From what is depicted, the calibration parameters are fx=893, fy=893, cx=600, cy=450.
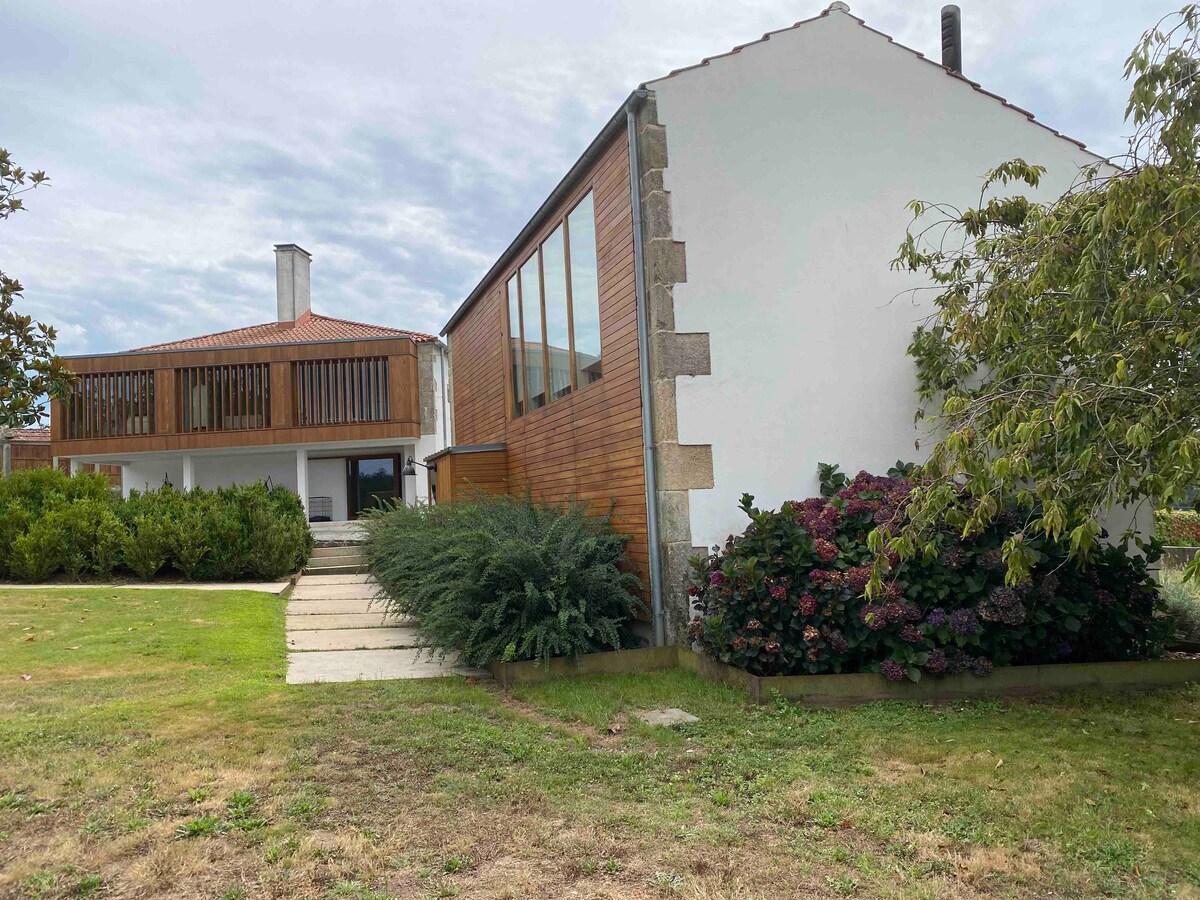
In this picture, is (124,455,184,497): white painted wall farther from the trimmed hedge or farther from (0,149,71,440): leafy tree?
(0,149,71,440): leafy tree

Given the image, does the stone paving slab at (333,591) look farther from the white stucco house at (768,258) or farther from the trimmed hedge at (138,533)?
the white stucco house at (768,258)

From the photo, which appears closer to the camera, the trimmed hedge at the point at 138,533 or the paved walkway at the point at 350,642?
the paved walkway at the point at 350,642

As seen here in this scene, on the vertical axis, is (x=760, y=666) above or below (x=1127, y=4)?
below

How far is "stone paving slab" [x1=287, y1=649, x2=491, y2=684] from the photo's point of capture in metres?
7.28

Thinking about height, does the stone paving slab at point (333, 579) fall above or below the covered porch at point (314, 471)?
below

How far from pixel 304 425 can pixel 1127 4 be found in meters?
22.3

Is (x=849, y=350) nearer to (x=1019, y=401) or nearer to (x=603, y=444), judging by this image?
(x=603, y=444)

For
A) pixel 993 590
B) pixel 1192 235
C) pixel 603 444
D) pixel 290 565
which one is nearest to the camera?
pixel 1192 235

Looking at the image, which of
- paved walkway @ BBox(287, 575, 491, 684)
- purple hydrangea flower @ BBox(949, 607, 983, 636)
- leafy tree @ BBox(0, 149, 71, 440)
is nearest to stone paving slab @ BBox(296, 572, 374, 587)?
paved walkway @ BBox(287, 575, 491, 684)

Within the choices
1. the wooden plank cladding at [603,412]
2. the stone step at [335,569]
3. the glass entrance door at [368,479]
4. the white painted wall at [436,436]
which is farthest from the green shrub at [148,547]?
the glass entrance door at [368,479]

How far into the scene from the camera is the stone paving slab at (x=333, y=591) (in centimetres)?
1231

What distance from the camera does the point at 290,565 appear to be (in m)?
14.2

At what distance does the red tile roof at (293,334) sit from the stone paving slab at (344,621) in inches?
610

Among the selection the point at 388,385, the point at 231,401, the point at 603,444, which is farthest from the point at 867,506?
the point at 231,401
